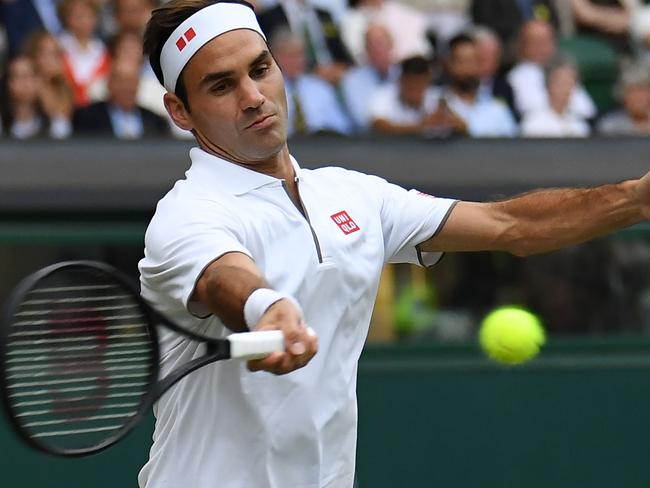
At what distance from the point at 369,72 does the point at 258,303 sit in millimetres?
5719

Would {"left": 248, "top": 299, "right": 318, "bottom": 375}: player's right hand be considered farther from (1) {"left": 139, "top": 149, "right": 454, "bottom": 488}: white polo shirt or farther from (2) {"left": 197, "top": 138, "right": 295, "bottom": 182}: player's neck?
(2) {"left": 197, "top": 138, "right": 295, "bottom": 182}: player's neck

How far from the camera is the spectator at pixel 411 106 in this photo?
8.12 m

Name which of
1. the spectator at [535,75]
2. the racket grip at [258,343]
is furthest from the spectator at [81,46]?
the racket grip at [258,343]

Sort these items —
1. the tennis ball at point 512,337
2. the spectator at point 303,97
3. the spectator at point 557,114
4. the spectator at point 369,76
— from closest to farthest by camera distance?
the tennis ball at point 512,337, the spectator at point 303,97, the spectator at point 369,76, the spectator at point 557,114

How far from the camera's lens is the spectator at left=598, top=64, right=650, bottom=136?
841 centimetres

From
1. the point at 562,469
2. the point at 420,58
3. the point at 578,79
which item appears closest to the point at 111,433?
the point at 562,469

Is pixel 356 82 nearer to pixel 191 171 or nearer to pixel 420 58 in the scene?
pixel 420 58

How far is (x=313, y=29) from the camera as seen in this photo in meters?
9.12

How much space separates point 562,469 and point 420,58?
260 cm

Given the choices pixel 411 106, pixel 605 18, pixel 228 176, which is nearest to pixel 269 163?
pixel 228 176

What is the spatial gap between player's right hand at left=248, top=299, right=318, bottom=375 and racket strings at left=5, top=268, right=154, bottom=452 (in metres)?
0.38

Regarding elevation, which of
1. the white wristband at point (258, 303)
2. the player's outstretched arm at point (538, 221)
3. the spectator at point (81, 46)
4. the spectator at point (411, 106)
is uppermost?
the spectator at point (81, 46)

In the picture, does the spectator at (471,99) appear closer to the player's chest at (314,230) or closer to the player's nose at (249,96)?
the player's chest at (314,230)

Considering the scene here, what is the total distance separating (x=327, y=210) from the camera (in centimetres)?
364
